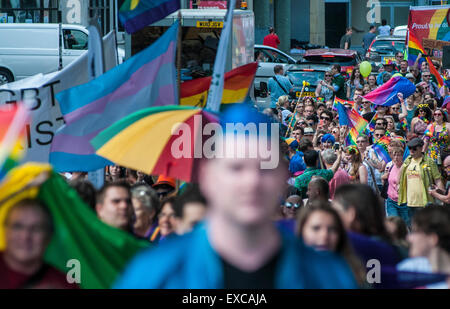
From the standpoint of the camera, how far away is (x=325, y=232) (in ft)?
12.9

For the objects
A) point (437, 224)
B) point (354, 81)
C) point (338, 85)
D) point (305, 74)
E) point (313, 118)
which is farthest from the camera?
point (305, 74)

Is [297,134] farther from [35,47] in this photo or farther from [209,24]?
[35,47]

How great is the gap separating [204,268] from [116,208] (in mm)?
2752

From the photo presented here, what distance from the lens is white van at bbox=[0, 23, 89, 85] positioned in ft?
73.4

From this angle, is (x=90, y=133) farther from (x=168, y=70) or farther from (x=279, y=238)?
(x=279, y=238)


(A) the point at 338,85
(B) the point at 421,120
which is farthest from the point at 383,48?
(B) the point at 421,120

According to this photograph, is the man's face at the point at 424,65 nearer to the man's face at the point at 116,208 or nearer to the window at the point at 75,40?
the window at the point at 75,40

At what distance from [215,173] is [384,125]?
34.2 feet

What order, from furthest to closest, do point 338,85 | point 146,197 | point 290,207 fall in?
point 338,85 → point 290,207 → point 146,197

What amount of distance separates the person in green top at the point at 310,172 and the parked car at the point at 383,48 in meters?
16.7

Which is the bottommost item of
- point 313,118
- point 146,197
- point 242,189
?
point 313,118

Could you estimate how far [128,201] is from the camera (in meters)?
5.52
